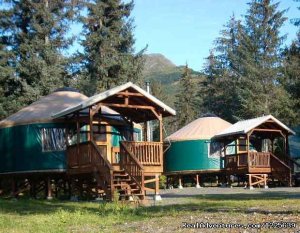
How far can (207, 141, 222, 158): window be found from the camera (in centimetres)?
2631

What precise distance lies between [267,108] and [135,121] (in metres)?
21.4

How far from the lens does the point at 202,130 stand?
26.9 meters

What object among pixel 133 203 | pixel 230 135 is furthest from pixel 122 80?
pixel 133 203

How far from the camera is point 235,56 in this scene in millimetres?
43219

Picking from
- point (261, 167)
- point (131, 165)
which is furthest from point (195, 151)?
point (131, 165)

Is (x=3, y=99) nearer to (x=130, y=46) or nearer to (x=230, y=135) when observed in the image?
(x=130, y=46)

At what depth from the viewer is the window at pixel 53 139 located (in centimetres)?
1778

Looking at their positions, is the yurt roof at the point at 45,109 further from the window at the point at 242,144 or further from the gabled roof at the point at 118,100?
the window at the point at 242,144

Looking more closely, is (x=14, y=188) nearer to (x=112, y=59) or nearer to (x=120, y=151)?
(x=120, y=151)

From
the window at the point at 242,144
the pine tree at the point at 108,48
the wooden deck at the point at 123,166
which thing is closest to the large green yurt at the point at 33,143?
the wooden deck at the point at 123,166

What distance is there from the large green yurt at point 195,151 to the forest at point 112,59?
5.63 meters

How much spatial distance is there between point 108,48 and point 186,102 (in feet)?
84.4

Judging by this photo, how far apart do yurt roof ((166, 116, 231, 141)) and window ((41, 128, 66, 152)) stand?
32.9 feet

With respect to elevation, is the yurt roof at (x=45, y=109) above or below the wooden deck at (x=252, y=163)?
above
